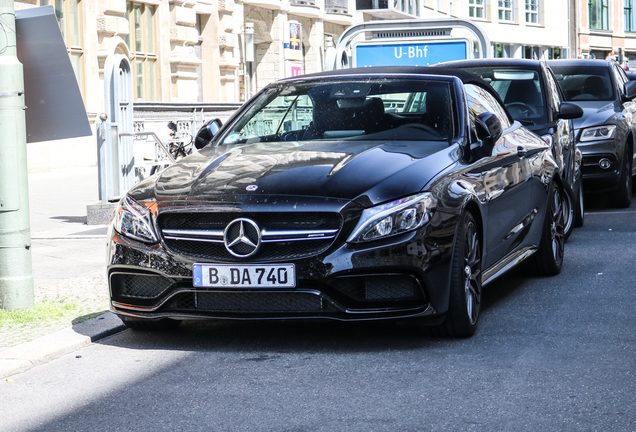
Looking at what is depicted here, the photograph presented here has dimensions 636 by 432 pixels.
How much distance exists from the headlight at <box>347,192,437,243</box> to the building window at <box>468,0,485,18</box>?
2290 inches

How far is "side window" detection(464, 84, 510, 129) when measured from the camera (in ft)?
22.4

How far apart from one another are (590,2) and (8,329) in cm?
7646

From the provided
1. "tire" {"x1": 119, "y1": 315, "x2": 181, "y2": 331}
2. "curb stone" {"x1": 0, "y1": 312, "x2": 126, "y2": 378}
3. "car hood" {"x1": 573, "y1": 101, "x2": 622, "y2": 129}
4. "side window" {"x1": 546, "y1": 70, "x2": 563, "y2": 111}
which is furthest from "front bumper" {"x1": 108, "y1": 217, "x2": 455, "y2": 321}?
"car hood" {"x1": 573, "y1": 101, "x2": 622, "y2": 129}

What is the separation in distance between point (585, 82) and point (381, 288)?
363 inches

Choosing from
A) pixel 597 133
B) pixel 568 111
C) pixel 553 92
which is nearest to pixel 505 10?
pixel 597 133

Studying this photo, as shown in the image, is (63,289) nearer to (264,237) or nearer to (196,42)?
(264,237)

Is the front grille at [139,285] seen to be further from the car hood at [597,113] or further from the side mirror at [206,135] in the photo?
the car hood at [597,113]

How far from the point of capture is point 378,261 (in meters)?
5.29

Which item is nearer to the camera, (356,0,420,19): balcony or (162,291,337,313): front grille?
(162,291,337,313): front grille

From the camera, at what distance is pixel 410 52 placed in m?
18.9

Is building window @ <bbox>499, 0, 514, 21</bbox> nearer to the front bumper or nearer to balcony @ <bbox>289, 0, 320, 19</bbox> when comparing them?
balcony @ <bbox>289, 0, 320, 19</bbox>

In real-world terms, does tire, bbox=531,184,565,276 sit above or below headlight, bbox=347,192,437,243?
below

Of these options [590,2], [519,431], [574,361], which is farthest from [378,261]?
[590,2]

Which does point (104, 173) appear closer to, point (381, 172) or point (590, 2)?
point (381, 172)
